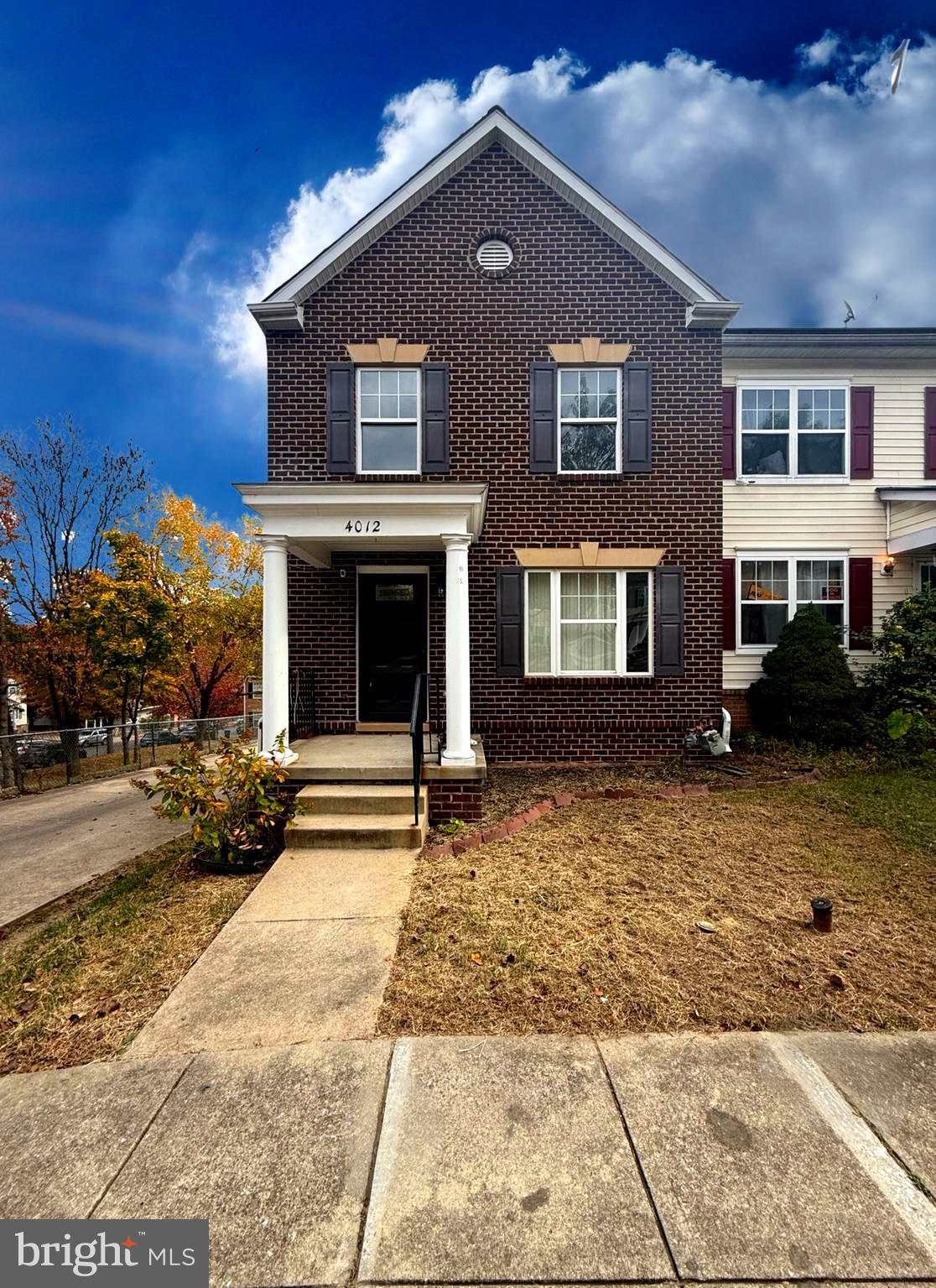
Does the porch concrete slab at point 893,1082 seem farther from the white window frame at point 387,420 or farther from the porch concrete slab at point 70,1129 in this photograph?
the white window frame at point 387,420

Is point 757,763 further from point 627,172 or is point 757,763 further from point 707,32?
point 627,172

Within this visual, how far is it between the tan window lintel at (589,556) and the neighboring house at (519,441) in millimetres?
29

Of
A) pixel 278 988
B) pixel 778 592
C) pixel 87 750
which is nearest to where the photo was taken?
pixel 278 988

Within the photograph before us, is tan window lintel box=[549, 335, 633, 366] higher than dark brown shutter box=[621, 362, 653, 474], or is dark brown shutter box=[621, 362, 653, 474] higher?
tan window lintel box=[549, 335, 633, 366]

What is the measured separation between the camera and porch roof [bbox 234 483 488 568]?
6.06 meters

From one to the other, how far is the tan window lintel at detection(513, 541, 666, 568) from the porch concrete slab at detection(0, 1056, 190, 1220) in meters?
7.11

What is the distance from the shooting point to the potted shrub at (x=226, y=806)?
4.91m

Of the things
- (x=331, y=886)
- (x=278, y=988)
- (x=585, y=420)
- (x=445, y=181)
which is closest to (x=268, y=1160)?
(x=278, y=988)

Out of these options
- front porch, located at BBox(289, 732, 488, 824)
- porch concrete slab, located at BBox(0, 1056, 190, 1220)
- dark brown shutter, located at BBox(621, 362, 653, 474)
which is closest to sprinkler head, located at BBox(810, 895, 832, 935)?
front porch, located at BBox(289, 732, 488, 824)

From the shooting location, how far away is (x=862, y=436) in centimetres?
1034

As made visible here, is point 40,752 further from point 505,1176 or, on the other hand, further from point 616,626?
point 505,1176

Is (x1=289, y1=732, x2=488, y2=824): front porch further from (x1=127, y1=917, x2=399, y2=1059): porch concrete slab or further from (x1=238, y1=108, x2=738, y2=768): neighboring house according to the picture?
(x1=238, y1=108, x2=738, y2=768): neighboring house

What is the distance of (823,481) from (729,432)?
6.51ft

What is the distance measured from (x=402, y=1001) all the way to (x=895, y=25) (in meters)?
20.9
